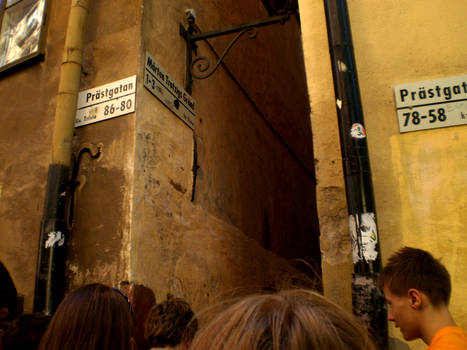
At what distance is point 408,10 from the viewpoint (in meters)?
3.00

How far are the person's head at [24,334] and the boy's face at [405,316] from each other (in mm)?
1507

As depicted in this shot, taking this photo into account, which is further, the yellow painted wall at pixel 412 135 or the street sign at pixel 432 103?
the street sign at pixel 432 103

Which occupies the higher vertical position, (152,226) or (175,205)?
(175,205)

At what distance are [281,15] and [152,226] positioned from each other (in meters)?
2.28

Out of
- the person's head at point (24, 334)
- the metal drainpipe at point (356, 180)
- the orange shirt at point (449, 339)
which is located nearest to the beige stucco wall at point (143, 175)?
the metal drainpipe at point (356, 180)

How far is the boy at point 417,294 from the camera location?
1.71 m

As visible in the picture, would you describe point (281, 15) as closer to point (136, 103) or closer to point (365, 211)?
point (136, 103)

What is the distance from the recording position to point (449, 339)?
1490 millimetres

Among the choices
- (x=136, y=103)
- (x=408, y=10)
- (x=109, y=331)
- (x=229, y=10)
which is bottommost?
(x=109, y=331)

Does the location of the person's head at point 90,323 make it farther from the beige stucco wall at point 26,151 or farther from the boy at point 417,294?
the beige stucco wall at point 26,151

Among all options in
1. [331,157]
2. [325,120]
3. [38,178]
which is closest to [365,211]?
[331,157]

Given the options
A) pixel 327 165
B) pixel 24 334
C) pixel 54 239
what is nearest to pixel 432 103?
pixel 327 165

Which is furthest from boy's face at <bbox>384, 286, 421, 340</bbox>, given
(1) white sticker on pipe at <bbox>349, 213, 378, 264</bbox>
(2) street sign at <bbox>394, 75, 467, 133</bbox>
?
(2) street sign at <bbox>394, 75, 467, 133</bbox>

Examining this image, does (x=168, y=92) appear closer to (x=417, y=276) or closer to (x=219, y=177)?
(x=219, y=177)
